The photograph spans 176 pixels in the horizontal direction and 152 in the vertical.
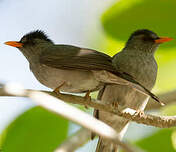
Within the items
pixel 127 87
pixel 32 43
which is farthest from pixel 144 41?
pixel 32 43

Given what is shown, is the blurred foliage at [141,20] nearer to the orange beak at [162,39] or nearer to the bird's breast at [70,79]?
the orange beak at [162,39]

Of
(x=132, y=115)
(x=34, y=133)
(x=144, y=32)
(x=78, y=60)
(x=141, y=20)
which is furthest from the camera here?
(x=144, y=32)

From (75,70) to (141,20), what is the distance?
1.28 meters

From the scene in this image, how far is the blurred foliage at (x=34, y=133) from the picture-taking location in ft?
15.5

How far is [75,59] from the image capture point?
185 inches

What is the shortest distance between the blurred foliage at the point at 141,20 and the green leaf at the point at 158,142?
1114 mm

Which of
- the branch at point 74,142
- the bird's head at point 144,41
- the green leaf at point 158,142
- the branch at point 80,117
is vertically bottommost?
the green leaf at point 158,142

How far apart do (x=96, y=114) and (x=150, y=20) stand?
4.96ft

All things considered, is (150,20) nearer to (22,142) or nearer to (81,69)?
(81,69)

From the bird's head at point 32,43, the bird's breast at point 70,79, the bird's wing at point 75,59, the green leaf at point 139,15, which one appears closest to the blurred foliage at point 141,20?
the green leaf at point 139,15

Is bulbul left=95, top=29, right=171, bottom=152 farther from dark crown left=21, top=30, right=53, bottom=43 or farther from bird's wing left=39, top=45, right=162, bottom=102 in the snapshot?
dark crown left=21, top=30, right=53, bottom=43

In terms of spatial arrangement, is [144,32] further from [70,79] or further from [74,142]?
[74,142]

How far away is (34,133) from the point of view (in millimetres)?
4926

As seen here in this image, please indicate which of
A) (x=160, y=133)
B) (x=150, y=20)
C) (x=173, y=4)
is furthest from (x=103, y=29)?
(x=160, y=133)
